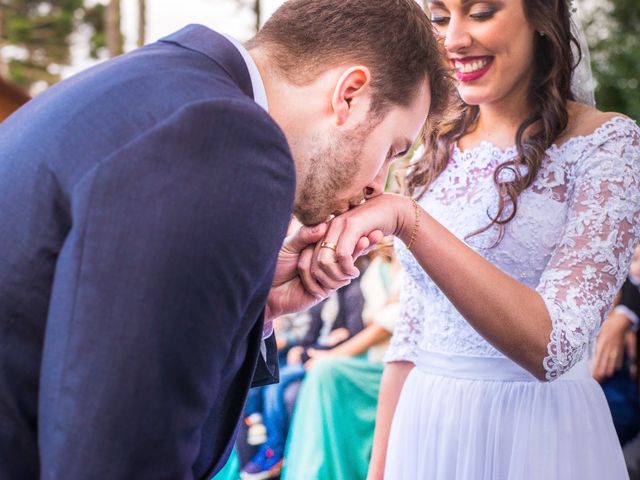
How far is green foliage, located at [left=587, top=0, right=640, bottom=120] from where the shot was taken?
423 inches

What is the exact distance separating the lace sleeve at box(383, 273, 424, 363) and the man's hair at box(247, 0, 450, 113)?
3.04 feet

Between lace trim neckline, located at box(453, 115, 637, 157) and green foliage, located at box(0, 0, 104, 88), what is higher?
lace trim neckline, located at box(453, 115, 637, 157)

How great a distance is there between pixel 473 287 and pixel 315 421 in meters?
2.60

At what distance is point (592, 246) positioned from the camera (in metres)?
1.93

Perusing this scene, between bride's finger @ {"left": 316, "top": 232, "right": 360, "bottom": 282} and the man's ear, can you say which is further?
bride's finger @ {"left": 316, "top": 232, "right": 360, "bottom": 282}

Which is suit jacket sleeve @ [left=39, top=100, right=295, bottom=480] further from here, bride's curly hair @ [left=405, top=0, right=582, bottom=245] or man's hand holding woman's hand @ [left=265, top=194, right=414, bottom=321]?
bride's curly hair @ [left=405, top=0, right=582, bottom=245]

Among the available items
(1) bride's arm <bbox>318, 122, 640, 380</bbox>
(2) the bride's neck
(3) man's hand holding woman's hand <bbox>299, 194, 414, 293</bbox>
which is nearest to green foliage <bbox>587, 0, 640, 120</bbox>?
(2) the bride's neck

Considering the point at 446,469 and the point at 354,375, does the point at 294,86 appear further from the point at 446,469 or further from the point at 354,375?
the point at 354,375

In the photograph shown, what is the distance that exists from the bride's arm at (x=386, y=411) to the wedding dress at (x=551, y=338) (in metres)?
0.06

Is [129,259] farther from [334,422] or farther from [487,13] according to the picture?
[334,422]

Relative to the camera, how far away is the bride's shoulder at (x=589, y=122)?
82.2 inches

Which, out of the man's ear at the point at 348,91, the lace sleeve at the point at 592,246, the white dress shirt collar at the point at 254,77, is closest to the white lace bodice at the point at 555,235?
the lace sleeve at the point at 592,246

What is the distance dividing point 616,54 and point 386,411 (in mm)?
10009

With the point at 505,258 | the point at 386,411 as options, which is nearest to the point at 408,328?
the point at 386,411
